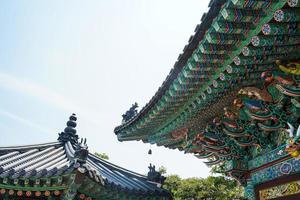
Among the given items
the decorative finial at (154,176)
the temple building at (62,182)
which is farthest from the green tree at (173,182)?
the temple building at (62,182)

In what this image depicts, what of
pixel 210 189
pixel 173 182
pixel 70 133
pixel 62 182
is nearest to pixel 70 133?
pixel 70 133

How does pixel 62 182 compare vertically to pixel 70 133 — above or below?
below

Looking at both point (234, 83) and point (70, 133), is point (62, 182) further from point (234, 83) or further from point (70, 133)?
point (70, 133)

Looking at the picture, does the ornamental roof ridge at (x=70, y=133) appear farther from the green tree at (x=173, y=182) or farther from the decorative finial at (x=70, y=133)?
the green tree at (x=173, y=182)

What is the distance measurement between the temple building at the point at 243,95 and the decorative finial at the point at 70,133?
445 cm

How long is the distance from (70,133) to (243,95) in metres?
7.21

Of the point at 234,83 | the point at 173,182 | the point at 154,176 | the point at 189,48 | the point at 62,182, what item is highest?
the point at 173,182

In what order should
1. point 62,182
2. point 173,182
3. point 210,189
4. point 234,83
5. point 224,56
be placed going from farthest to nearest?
point 173,182 → point 210,189 → point 62,182 → point 234,83 → point 224,56

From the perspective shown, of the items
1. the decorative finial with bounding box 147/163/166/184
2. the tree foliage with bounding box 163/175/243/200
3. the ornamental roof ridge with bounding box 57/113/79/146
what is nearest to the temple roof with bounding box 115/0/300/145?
the decorative finial with bounding box 147/163/166/184

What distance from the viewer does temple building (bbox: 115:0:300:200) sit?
304 centimetres

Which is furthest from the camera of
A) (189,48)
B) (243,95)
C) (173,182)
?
(173,182)

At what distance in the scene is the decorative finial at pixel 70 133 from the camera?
9883 mm

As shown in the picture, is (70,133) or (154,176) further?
(70,133)

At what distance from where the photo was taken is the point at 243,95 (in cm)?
448
